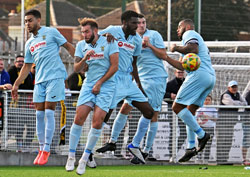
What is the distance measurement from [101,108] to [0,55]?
27.9ft

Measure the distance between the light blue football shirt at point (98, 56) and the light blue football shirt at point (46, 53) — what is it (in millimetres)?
1185

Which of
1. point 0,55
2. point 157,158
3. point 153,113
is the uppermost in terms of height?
point 0,55

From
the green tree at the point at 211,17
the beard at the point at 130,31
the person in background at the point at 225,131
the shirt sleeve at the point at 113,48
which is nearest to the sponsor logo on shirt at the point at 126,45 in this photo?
the beard at the point at 130,31

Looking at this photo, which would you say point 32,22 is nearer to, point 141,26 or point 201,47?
point 141,26

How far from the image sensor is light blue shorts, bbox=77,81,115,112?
11.4 meters

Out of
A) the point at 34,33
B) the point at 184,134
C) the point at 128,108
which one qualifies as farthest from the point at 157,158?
the point at 34,33

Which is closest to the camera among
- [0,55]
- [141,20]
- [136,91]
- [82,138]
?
[136,91]

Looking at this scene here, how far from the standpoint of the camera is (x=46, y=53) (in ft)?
41.7

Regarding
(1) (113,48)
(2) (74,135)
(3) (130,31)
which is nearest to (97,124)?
(2) (74,135)

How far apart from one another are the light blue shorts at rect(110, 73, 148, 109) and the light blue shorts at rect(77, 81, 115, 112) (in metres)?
0.33

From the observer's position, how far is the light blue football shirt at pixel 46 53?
12672mm

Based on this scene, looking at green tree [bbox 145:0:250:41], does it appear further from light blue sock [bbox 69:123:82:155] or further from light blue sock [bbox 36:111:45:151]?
light blue sock [bbox 69:123:82:155]

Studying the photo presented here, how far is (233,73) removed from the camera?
19500 mm

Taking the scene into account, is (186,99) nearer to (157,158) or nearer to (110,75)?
(110,75)
